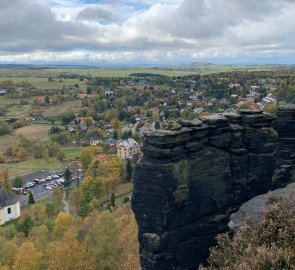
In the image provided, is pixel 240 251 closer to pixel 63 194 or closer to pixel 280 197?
pixel 280 197

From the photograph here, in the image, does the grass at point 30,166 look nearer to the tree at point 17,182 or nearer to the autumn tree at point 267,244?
the tree at point 17,182

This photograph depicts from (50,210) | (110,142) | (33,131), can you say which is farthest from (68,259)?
(33,131)

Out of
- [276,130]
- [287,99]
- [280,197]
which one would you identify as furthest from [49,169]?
[280,197]

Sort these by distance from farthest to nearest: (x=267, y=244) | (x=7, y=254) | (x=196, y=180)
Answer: (x=7, y=254) < (x=196, y=180) < (x=267, y=244)

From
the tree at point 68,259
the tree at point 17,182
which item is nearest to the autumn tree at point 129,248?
the tree at point 68,259

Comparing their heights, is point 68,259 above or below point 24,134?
above

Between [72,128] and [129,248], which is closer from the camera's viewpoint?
[129,248]

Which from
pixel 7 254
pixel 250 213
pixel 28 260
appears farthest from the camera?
pixel 7 254

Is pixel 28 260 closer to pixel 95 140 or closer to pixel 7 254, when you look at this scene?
pixel 7 254
